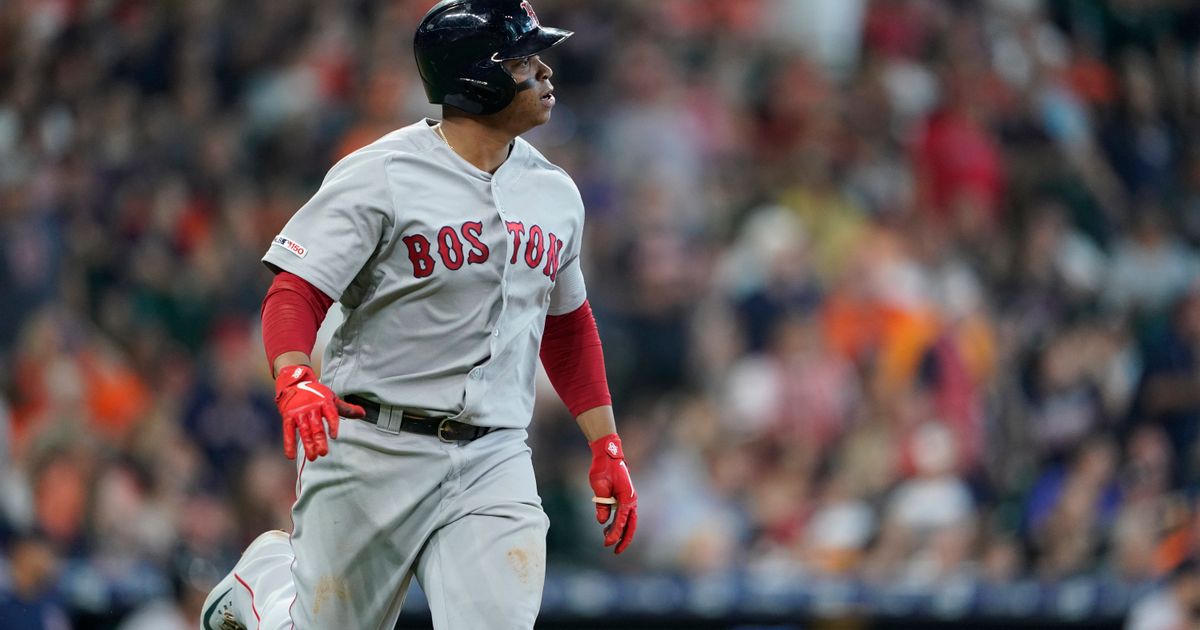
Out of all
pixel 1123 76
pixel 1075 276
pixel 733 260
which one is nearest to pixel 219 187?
pixel 733 260

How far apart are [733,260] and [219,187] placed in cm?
294

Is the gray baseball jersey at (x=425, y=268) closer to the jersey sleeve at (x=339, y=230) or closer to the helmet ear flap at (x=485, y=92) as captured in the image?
the jersey sleeve at (x=339, y=230)

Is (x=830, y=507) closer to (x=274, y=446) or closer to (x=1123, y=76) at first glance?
(x=274, y=446)

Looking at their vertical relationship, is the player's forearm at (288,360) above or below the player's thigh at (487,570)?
above

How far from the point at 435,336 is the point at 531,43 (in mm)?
744

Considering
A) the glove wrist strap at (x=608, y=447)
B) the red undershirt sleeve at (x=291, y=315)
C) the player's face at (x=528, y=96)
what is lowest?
the glove wrist strap at (x=608, y=447)

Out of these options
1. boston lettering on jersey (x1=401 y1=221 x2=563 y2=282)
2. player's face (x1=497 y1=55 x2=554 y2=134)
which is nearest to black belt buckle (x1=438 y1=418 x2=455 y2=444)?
boston lettering on jersey (x1=401 y1=221 x2=563 y2=282)

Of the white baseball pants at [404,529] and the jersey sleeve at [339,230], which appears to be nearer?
the jersey sleeve at [339,230]

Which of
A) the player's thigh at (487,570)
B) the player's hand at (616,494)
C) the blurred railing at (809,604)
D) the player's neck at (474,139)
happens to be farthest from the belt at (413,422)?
the blurred railing at (809,604)

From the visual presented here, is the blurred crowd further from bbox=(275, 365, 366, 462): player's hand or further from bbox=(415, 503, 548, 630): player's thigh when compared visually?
bbox=(275, 365, 366, 462): player's hand

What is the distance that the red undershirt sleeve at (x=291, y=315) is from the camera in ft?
13.0

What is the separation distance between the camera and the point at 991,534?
28.8 feet

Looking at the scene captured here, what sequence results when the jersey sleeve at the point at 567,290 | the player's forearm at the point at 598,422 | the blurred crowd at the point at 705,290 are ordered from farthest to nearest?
the blurred crowd at the point at 705,290, the player's forearm at the point at 598,422, the jersey sleeve at the point at 567,290

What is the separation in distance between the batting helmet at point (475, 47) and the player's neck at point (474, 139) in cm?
5
